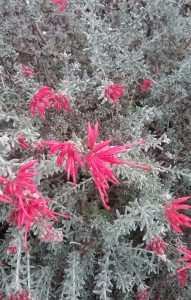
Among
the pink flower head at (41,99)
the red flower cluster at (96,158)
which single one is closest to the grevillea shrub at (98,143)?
the pink flower head at (41,99)

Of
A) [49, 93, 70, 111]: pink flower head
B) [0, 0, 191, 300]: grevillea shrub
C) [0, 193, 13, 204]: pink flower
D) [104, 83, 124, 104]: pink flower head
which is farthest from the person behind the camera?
[104, 83, 124, 104]: pink flower head

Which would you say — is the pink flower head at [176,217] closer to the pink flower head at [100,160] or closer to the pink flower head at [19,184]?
the pink flower head at [100,160]

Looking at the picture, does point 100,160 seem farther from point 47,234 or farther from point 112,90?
point 112,90

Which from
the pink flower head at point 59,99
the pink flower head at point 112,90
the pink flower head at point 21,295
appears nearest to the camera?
the pink flower head at point 21,295

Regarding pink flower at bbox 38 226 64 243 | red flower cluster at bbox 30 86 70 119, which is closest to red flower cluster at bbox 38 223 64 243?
pink flower at bbox 38 226 64 243

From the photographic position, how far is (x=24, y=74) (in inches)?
122

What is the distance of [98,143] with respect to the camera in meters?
2.45

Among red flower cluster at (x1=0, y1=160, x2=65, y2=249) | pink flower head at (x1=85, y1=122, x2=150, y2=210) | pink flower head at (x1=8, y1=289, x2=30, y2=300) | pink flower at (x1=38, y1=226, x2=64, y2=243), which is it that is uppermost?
pink flower head at (x1=85, y1=122, x2=150, y2=210)

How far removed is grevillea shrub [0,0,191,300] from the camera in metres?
2.51

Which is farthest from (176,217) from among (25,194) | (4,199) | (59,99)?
(59,99)

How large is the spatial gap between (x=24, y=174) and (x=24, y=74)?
154 centimetres

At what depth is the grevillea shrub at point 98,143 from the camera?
251 centimetres

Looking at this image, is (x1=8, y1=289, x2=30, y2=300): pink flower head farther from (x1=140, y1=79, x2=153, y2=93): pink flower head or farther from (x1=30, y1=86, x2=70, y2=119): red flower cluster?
(x1=140, y1=79, x2=153, y2=93): pink flower head

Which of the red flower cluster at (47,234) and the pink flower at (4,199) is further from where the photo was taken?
the red flower cluster at (47,234)
